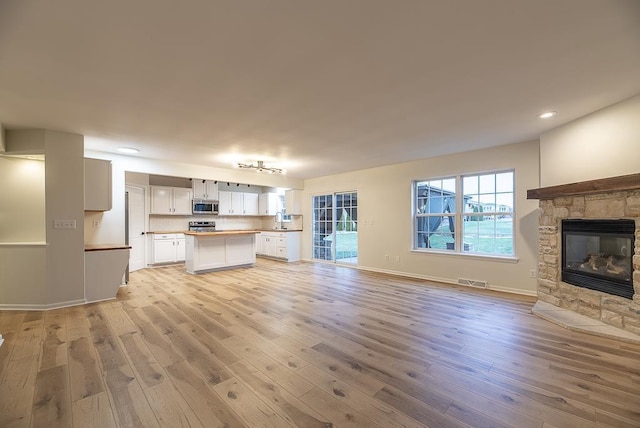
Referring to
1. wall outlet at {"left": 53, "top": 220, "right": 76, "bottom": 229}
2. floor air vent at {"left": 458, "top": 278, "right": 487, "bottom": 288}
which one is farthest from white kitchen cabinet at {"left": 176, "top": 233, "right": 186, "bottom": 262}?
floor air vent at {"left": 458, "top": 278, "right": 487, "bottom": 288}

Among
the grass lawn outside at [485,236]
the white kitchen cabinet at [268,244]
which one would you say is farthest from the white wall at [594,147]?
the white kitchen cabinet at [268,244]

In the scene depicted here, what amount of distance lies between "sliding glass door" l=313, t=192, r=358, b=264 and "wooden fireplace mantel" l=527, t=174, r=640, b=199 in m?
3.79

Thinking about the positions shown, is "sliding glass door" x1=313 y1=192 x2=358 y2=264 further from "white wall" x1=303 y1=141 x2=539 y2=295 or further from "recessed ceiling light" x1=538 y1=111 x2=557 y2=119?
"recessed ceiling light" x1=538 y1=111 x2=557 y2=119

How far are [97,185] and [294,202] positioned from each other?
15.6 ft

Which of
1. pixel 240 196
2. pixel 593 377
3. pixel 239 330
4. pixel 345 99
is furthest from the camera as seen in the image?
pixel 240 196

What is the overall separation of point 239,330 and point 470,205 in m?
4.37

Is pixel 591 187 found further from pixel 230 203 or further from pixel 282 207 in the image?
pixel 230 203

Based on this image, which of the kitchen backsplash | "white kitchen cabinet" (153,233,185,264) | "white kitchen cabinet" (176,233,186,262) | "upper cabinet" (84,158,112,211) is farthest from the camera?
the kitchen backsplash

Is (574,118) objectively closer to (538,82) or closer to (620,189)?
(620,189)

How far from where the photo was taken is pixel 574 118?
3275 mm

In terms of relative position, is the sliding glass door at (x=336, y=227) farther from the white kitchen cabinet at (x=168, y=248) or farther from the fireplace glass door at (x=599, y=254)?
the fireplace glass door at (x=599, y=254)

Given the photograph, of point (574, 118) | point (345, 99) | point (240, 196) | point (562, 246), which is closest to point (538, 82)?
point (574, 118)

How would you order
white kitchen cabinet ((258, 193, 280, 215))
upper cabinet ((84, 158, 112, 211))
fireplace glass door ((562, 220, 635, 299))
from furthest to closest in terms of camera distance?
1. white kitchen cabinet ((258, 193, 280, 215))
2. upper cabinet ((84, 158, 112, 211))
3. fireplace glass door ((562, 220, 635, 299))

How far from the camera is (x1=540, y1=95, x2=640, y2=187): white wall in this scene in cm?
280
